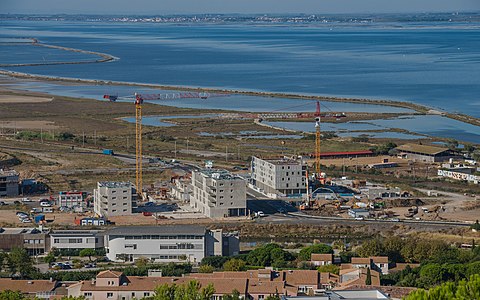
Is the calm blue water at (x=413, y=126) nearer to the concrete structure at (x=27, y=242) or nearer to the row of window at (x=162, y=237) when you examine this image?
the row of window at (x=162, y=237)

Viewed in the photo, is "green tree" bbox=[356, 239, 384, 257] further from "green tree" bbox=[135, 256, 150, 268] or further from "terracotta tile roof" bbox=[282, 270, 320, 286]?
"green tree" bbox=[135, 256, 150, 268]

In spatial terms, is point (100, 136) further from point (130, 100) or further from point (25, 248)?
point (25, 248)

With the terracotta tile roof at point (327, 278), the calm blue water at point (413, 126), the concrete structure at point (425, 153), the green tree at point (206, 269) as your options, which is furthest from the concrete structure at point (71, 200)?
the calm blue water at point (413, 126)

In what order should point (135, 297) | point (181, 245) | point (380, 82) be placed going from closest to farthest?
point (135, 297) → point (181, 245) → point (380, 82)

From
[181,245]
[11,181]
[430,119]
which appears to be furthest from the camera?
[430,119]

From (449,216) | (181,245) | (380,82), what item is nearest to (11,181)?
(181,245)

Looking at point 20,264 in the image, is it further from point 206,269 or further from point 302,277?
point 302,277
